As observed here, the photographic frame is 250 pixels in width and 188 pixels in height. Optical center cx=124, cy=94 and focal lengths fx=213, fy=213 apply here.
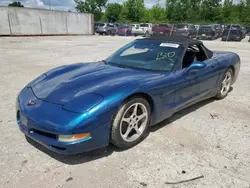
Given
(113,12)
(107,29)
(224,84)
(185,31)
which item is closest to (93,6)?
(113,12)

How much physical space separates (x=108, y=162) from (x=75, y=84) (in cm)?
104

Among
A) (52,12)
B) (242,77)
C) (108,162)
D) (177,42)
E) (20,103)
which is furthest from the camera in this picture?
(52,12)

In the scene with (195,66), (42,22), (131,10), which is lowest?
(42,22)

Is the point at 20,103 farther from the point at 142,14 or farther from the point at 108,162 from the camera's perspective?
the point at 142,14

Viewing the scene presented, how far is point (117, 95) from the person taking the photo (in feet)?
7.72

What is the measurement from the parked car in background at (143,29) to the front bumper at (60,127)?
84.1ft

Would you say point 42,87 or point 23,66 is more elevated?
point 42,87

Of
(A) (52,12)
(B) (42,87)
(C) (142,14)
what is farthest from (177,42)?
(C) (142,14)

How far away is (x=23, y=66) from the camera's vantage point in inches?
298

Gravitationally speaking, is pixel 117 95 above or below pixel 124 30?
above

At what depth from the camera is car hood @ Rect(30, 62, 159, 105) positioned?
7.92 feet

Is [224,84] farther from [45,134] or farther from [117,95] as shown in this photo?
[45,134]

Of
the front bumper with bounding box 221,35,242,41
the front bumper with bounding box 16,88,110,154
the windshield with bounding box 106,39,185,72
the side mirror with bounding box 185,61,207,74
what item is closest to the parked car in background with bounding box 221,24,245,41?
the front bumper with bounding box 221,35,242,41

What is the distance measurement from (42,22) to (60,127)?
2600 cm
